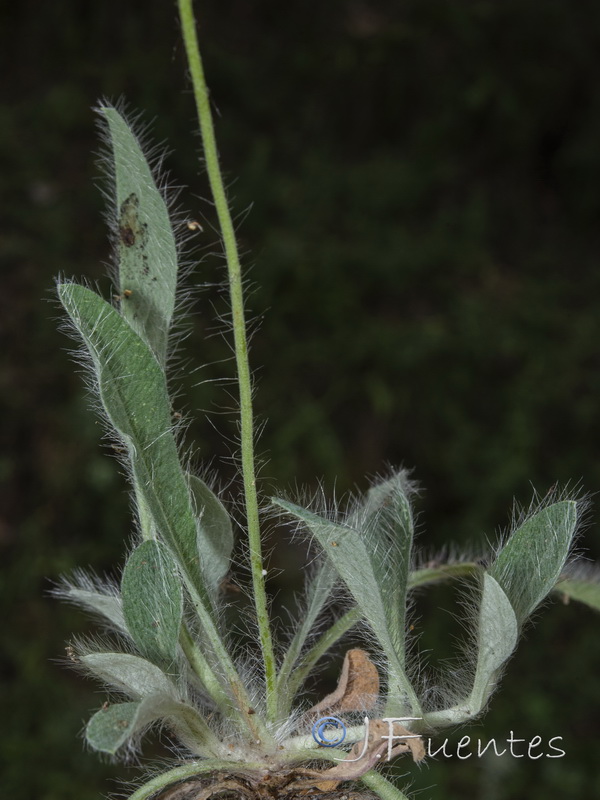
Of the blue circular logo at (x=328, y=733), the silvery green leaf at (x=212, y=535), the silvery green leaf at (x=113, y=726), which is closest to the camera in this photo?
the silvery green leaf at (x=113, y=726)

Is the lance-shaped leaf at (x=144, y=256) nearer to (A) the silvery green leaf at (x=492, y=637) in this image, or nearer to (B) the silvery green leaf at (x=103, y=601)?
(B) the silvery green leaf at (x=103, y=601)

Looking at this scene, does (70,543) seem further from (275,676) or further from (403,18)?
(403,18)

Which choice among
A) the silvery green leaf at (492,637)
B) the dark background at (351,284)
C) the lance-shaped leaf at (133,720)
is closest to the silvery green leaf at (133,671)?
the lance-shaped leaf at (133,720)

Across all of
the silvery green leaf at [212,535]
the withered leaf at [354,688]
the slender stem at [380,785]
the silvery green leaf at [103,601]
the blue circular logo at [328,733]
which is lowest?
the slender stem at [380,785]

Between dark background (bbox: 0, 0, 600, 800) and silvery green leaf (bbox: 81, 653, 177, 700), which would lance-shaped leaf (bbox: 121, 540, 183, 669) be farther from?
dark background (bbox: 0, 0, 600, 800)

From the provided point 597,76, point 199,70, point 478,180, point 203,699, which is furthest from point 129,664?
point 597,76

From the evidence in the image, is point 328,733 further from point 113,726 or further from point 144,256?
point 144,256
